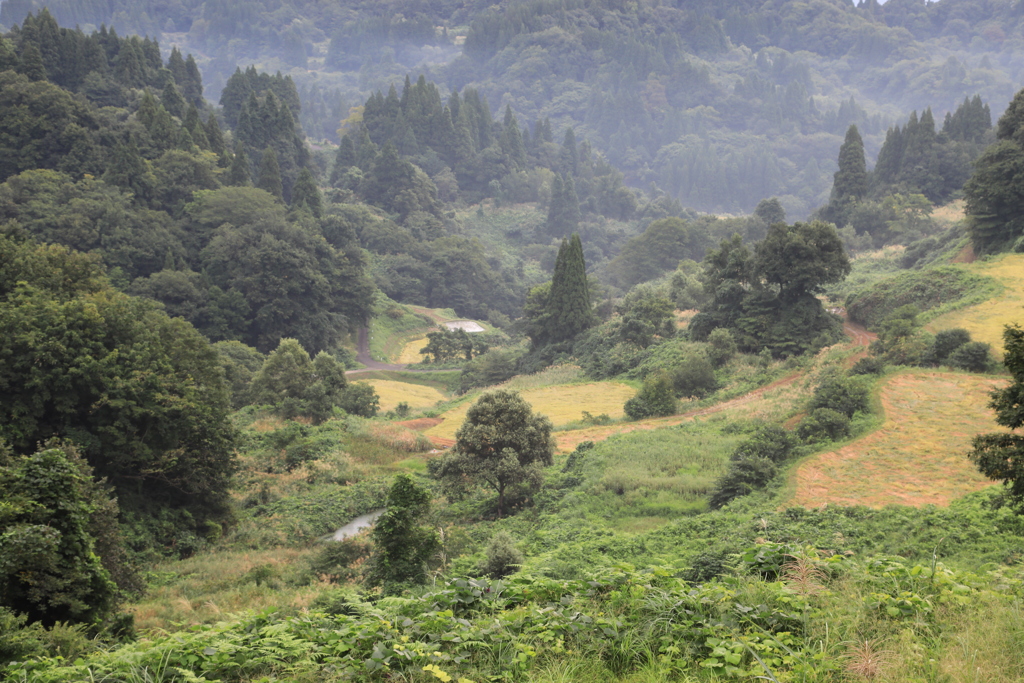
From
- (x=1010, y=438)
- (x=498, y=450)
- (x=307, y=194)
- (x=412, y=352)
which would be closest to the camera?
(x=1010, y=438)

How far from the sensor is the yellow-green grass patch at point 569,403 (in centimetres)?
2831

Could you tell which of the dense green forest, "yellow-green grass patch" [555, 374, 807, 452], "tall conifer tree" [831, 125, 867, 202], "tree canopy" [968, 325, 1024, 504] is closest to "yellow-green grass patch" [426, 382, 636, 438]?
the dense green forest

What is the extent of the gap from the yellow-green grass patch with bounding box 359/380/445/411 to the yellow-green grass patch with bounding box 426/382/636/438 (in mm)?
9978

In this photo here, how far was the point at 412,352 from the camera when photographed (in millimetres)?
61281

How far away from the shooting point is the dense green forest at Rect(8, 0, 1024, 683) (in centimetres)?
483

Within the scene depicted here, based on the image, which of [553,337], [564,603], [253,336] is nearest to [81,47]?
[253,336]

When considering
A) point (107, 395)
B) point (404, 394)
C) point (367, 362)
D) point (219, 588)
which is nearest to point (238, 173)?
point (367, 362)

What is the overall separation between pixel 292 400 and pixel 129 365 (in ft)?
37.6

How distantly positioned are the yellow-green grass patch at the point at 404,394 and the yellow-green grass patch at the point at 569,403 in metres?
9.98

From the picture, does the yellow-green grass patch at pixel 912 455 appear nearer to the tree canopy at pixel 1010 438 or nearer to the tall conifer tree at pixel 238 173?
the tree canopy at pixel 1010 438

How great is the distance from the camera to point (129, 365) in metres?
17.2

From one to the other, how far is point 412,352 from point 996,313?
4534cm

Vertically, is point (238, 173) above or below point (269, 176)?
below

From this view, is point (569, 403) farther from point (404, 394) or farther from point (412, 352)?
point (412, 352)
